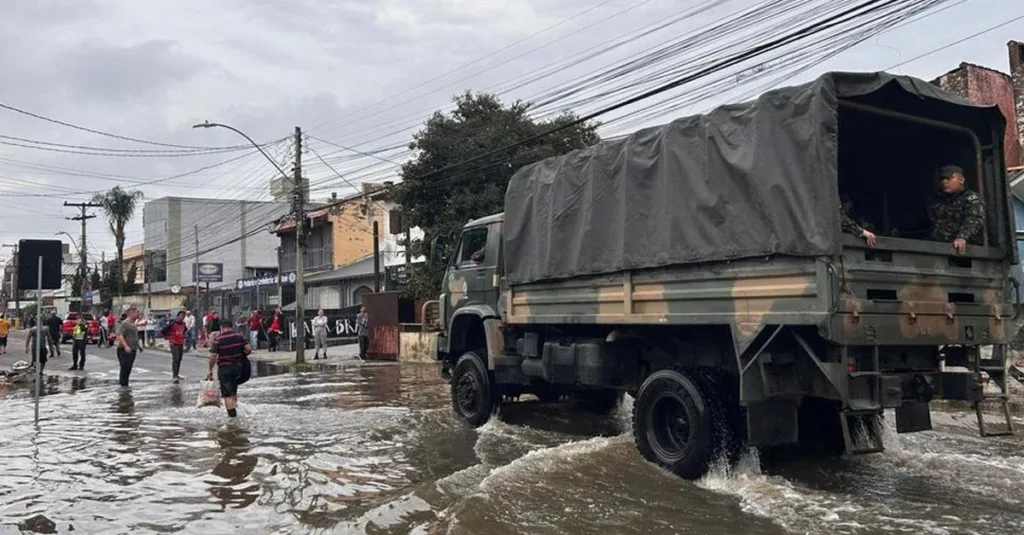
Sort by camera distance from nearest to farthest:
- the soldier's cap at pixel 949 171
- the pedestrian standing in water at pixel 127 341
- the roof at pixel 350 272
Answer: the soldier's cap at pixel 949 171 → the pedestrian standing in water at pixel 127 341 → the roof at pixel 350 272

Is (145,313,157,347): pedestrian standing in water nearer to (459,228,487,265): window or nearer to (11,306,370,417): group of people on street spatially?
(11,306,370,417): group of people on street

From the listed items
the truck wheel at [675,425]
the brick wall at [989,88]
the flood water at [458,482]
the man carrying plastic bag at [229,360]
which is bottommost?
the flood water at [458,482]

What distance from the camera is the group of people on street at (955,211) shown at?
682cm

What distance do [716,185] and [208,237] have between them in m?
57.3

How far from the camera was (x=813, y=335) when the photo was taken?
19.7ft

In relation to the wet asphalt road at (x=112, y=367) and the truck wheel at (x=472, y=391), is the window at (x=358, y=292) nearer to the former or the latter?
the wet asphalt road at (x=112, y=367)

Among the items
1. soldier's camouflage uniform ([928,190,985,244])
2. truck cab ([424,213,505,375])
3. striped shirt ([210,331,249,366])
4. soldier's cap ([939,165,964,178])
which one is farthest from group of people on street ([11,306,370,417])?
soldier's cap ([939,165,964,178])

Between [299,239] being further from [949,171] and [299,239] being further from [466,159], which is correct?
[949,171]

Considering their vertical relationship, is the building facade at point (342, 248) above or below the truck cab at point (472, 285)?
above

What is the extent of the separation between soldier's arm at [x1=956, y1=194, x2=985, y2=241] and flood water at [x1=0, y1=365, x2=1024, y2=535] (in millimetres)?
2068

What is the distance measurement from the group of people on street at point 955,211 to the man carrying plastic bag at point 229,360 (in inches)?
311

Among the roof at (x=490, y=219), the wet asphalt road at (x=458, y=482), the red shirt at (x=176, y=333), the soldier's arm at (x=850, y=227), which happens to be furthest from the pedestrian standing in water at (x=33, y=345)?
the soldier's arm at (x=850, y=227)

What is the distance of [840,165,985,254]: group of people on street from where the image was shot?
6820 mm

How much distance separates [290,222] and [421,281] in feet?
70.6
